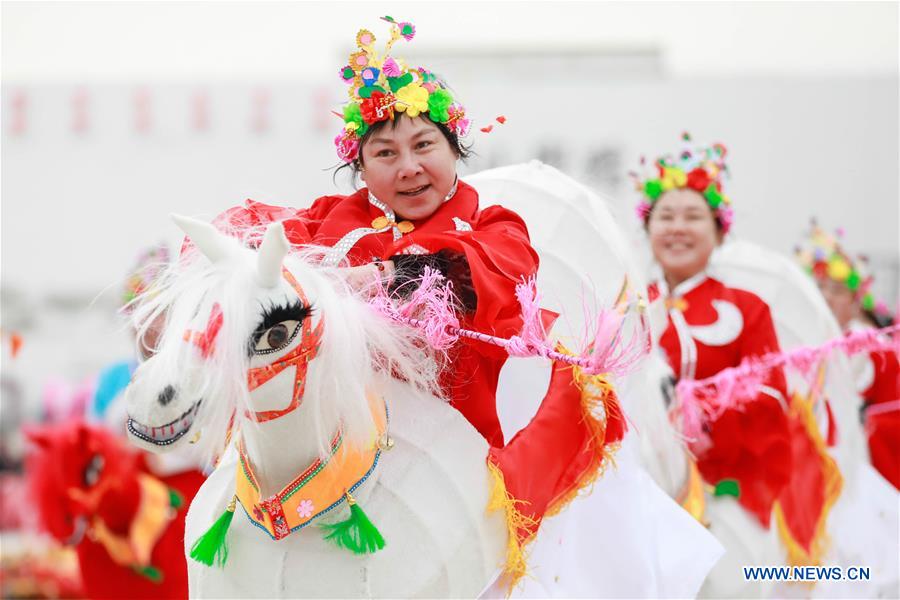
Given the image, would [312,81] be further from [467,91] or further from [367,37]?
[367,37]

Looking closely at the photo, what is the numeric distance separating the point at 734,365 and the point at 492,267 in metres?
2.26

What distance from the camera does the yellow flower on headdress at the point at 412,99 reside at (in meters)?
2.82

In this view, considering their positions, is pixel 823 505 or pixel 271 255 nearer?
pixel 271 255

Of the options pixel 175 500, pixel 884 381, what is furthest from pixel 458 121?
pixel 884 381

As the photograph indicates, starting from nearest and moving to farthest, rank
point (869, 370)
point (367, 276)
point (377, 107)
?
point (367, 276) → point (377, 107) → point (869, 370)

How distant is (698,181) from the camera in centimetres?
482

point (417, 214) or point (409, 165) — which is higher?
point (409, 165)

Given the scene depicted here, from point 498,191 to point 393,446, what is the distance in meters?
1.59

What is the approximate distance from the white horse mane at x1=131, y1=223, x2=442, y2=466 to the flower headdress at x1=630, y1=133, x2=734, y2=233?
246 centimetres

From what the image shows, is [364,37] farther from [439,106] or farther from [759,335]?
[759,335]

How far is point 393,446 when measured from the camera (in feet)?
8.25

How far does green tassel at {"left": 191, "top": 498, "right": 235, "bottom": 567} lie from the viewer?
2424 millimetres

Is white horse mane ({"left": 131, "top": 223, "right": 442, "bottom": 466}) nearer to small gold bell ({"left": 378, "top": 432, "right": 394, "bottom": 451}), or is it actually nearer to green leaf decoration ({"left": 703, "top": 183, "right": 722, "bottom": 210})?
small gold bell ({"left": 378, "top": 432, "right": 394, "bottom": 451})

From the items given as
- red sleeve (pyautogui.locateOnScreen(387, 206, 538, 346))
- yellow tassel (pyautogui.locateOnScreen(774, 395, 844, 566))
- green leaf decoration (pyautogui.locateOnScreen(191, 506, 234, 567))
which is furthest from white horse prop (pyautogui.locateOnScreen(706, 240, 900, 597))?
green leaf decoration (pyautogui.locateOnScreen(191, 506, 234, 567))
